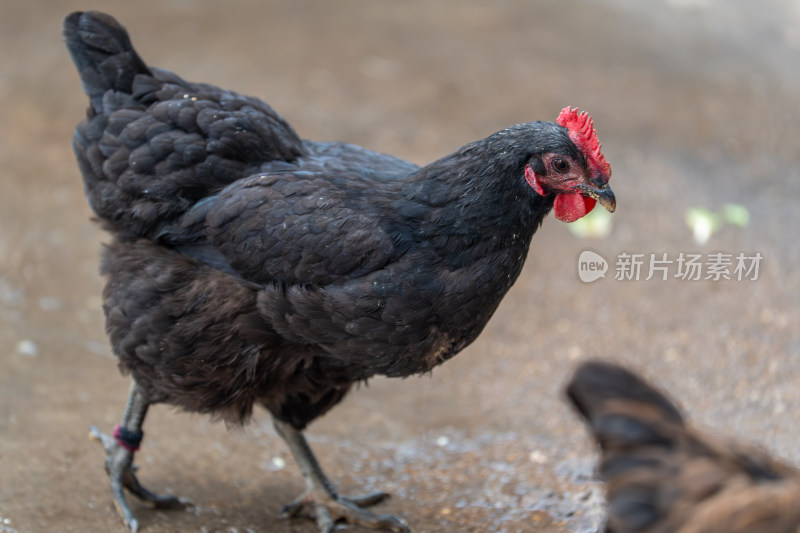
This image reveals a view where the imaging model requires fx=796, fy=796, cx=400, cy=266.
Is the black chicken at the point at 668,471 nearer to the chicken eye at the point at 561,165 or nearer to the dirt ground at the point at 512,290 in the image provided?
the chicken eye at the point at 561,165

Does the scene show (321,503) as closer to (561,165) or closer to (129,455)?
(129,455)

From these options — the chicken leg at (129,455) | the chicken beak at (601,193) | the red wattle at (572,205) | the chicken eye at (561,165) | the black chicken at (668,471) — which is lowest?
the chicken leg at (129,455)

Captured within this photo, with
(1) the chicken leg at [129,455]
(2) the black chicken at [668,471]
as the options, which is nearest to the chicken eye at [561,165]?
(2) the black chicken at [668,471]

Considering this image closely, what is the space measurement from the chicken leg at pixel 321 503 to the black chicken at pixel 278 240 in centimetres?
1

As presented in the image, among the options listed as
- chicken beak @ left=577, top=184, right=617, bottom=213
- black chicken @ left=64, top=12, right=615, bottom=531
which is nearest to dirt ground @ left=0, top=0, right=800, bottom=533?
black chicken @ left=64, top=12, right=615, bottom=531

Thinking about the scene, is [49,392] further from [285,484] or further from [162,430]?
[285,484]

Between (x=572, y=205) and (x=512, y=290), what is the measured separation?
8.34 ft

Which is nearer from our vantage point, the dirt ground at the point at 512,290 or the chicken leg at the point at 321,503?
the chicken leg at the point at 321,503

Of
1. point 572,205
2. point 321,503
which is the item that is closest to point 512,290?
point 321,503

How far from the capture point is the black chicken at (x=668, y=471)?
7.24ft

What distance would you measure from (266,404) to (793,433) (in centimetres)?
284

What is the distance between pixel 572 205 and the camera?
3.18 meters

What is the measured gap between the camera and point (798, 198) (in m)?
6.42

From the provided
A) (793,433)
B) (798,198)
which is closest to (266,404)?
(793,433)
